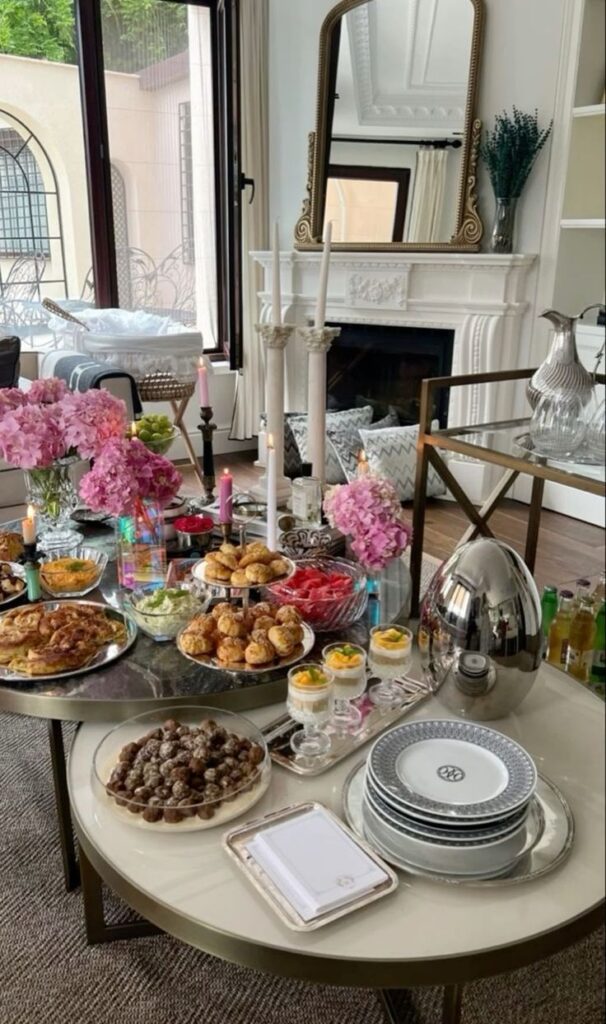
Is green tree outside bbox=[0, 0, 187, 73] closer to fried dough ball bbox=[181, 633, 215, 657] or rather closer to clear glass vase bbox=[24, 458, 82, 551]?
clear glass vase bbox=[24, 458, 82, 551]

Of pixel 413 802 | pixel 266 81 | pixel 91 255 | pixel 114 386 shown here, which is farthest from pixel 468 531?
pixel 266 81

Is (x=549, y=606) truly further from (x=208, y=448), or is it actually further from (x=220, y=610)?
(x=208, y=448)

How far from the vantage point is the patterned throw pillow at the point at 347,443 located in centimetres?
360

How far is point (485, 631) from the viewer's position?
100 centimetres

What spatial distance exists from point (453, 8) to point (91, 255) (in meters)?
2.01

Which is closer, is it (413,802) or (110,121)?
(413,802)

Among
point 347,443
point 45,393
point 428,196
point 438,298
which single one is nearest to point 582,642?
point 45,393

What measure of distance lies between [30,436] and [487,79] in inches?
108

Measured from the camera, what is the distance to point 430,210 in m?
3.57

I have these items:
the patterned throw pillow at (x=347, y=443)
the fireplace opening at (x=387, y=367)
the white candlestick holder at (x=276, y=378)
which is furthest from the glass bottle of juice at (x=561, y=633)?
the fireplace opening at (x=387, y=367)

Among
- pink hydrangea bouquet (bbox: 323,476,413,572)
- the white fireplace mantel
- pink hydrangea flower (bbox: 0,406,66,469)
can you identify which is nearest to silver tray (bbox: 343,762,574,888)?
pink hydrangea bouquet (bbox: 323,476,413,572)

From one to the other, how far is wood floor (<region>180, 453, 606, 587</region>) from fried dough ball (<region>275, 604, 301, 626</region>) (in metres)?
0.34

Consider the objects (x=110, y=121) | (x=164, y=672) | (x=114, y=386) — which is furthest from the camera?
(x=110, y=121)

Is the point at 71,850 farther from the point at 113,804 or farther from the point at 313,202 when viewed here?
the point at 313,202
